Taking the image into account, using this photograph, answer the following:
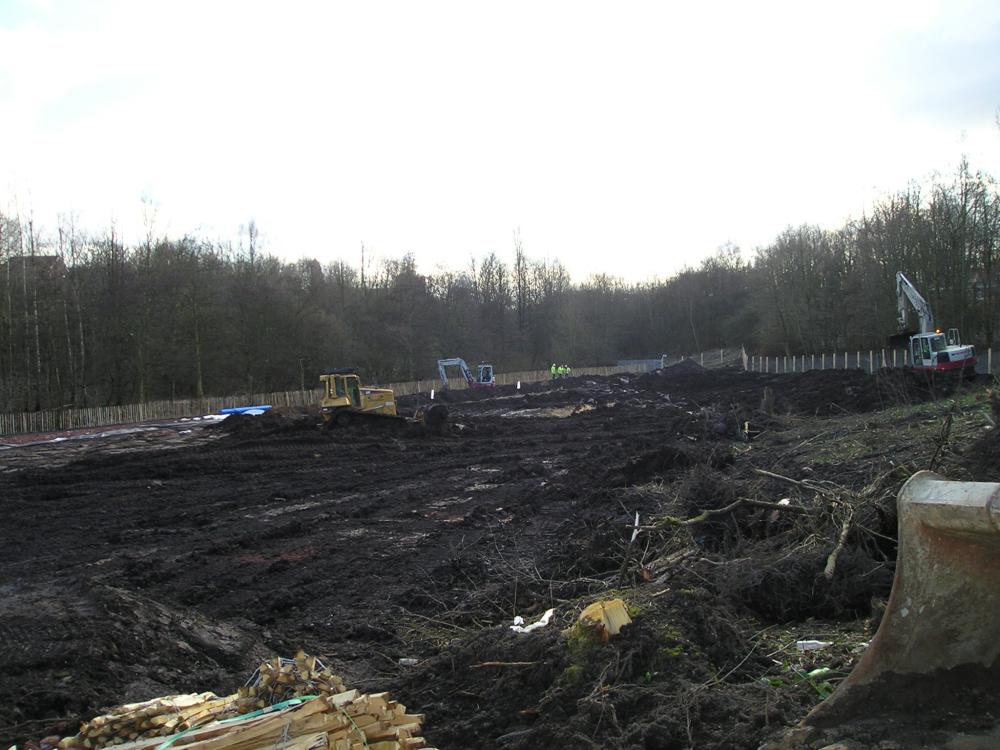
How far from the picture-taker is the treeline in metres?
40.8

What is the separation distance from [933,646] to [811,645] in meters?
1.53

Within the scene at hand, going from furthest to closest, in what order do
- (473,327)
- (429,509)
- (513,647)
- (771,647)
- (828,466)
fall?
(473,327)
(429,509)
(828,466)
(513,647)
(771,647)

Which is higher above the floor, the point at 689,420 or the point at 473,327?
the point at 473,327

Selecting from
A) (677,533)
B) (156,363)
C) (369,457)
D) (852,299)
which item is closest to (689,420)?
(369,457)

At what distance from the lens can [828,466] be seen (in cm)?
1198

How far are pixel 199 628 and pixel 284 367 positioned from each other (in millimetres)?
46112

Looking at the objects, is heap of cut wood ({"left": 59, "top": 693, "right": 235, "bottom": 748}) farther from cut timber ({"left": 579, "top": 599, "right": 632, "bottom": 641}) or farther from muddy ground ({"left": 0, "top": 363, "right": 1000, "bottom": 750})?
cut timber ({"left": 579, "top": 599, "right": 632, "bottom": 641})

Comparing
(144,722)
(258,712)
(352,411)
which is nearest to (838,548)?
(258,712)

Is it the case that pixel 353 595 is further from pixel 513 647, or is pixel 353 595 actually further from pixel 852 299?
pixel 852 299

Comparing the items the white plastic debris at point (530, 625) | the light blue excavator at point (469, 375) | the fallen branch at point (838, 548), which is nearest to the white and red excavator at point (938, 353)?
the fallen branch at point (838, 548)

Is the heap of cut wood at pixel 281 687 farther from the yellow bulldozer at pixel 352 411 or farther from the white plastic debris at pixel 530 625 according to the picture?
the yellow bulldozer at pixel 352 411

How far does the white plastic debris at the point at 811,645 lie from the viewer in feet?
16.2

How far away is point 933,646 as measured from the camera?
3520 millimetres

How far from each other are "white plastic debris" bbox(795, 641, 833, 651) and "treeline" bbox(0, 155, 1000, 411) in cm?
3972
